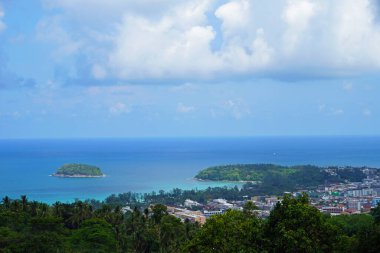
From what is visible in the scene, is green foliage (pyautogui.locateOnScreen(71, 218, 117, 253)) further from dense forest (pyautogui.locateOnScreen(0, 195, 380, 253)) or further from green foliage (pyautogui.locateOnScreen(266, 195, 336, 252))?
green foliage (pyautogui.locateOnScreen(266, 195, 336, 252))

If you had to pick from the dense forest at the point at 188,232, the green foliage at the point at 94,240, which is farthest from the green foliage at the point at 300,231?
the green foliage at the point at 94,240

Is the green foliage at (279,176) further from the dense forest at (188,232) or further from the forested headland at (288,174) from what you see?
the dense forest at (188,232)

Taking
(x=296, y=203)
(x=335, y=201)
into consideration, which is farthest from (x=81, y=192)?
(x=296, y=203)

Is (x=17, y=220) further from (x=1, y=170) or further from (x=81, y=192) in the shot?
(x=1, y=170)

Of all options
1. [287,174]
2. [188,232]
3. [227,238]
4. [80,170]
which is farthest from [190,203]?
[227,238]

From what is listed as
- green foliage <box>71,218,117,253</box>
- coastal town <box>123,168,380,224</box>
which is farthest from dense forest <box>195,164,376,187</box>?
green foliage <box>71,218,117,253</box>
